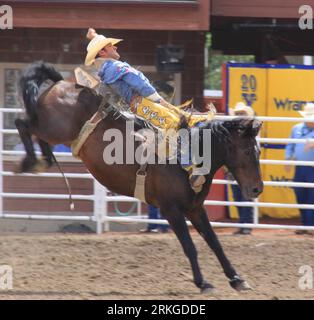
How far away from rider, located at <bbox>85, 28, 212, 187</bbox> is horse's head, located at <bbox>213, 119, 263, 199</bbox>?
0.21m

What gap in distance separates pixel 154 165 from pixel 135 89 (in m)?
0.64

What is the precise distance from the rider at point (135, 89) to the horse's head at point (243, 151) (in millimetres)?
207

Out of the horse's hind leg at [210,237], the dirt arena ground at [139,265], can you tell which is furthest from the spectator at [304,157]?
the horse's hind leg at [210,237]

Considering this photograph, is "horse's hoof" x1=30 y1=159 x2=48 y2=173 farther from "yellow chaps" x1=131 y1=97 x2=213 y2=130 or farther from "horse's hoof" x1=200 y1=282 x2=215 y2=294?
"horse's hoof" x1=200 y1=282 x2=215 y2=294

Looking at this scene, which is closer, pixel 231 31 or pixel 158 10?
pixel 158 10

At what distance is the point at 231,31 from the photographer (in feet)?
45.1

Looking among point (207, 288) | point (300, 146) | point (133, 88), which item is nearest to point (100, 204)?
point (300, 146)

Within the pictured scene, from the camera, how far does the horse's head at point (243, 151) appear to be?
718 centimetres

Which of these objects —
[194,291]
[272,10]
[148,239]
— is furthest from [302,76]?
[194,291]

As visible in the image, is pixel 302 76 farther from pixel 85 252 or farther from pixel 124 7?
pixel 85 252

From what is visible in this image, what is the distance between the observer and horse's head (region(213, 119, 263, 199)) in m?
7.18

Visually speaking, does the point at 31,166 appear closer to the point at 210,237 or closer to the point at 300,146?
the point at 210,237

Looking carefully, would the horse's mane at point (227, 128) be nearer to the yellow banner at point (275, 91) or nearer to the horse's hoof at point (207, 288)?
the horse's hoof at point (207, 288)

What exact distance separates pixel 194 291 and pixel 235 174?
103cm
